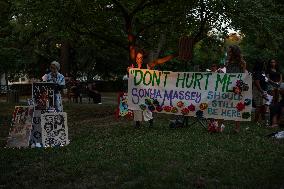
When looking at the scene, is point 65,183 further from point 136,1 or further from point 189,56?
point 136,1

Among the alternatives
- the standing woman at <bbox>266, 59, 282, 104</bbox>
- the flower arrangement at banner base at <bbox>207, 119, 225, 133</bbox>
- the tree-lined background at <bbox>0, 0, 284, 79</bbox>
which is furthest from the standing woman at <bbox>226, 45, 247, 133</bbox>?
the tree-lined background at <bbox>0, 0, 284, 79</bbox>

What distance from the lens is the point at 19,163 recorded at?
26.9 ft

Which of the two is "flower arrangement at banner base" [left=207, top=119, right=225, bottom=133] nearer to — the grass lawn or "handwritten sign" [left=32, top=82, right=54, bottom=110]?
the grass lawn

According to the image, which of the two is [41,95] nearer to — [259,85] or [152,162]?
[152,162]

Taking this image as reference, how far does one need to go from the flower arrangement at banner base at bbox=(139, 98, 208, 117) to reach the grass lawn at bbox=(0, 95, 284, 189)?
32.5 inches

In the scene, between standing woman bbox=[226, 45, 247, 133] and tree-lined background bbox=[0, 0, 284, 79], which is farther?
tree-lined background bbox=[0, 0, 284, 79]

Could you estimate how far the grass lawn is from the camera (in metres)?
6.56

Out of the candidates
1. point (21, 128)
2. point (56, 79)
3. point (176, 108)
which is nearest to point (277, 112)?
point (176, 108)

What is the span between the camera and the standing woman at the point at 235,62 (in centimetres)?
1166

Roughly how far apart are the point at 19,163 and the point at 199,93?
536cm

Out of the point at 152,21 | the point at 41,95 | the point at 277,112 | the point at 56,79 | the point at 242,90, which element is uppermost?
the point at 152,21

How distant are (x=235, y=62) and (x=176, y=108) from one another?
1865mm

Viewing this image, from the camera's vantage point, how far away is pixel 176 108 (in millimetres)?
12430

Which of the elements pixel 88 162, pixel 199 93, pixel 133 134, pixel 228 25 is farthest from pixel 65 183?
pixel 228 25
